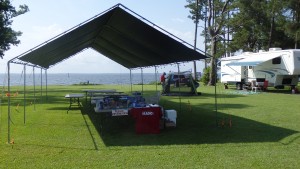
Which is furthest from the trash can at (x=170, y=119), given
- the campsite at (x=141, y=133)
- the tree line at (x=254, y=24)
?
the tree line at (x=254, y=24)

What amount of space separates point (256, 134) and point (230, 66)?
57.5 ft

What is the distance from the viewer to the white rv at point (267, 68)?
750 inches

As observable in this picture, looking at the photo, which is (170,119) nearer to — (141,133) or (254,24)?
(141,133)

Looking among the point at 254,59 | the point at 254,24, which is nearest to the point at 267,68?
the point at 254,59

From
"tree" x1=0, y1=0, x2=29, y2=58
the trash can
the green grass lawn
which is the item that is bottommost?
the green grass lawn

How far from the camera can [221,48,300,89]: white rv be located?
19062mm

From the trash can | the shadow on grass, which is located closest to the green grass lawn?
the shadow on grass

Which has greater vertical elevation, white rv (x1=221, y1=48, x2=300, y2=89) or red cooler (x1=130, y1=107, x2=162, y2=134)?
white rv (x1=221, y1=48, x2=300, y2=89)

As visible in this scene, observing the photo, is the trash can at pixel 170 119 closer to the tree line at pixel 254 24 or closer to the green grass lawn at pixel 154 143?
the green grass lawn at pixel 154 143

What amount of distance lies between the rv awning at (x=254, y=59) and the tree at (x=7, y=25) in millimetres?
15434

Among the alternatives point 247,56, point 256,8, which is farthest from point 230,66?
point 256,8

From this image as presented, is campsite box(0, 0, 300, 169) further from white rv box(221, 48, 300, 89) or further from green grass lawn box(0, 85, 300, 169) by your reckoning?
white rv box(221, 48, 300, 89)

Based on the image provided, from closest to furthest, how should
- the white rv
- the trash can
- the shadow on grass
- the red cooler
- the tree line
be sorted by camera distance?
the shadow on grass < the red cooler < the trash can < the white rv < the tree line

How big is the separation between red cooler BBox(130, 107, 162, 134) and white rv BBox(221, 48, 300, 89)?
44.3ft
